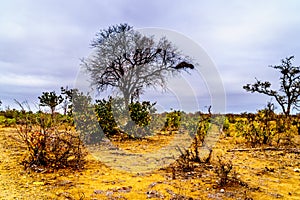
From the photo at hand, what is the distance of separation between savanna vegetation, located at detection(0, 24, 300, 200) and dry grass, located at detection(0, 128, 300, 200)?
0.05 ft

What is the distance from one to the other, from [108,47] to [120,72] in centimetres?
116

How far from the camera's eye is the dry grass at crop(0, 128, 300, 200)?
4031 millimetres

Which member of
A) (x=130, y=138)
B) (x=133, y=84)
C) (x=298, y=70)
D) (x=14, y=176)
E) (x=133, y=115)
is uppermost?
(x=298, y=70)

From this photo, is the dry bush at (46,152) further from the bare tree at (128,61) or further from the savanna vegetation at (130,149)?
the bare tree at (128,61)

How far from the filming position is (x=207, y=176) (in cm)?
486

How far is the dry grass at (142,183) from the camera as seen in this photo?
159 inches

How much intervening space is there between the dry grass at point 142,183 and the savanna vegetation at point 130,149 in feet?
0.05

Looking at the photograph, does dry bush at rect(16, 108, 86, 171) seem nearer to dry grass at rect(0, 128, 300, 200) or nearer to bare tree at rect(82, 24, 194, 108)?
dry grass at rect(0, 128, 300, 200)

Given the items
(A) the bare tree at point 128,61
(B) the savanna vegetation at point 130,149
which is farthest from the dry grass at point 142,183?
(A) the bare tree at point 128,61

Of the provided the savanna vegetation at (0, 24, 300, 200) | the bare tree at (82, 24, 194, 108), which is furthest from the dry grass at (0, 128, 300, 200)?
the bare tree at (82, 24, 194, 108)

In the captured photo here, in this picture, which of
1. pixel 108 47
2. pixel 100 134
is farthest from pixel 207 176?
pixel 108 47

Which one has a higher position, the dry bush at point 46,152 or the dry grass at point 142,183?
the dry bush at point 46,152

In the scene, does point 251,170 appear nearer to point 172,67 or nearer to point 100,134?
point 100,134

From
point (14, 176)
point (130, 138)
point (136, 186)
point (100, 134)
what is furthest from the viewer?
point (130, 138)
